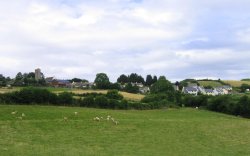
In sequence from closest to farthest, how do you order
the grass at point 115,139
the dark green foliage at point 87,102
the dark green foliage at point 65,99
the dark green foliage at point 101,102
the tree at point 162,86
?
the grass at point 115,139, the dark green foliage at point 65,99, the dark green foliage at point 87,102, the dark green foliage at point 101,102, the tree at point 162,86

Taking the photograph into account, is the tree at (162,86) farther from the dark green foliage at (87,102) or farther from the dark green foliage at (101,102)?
the dark green foliage at (87,102)

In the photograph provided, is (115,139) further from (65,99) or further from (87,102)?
(87,102)

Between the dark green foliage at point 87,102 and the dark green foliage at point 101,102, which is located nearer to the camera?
the dark green foliage at point 87,102

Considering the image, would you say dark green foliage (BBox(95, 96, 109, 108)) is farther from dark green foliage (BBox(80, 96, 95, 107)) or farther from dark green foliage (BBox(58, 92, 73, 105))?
dark green foliage (BBox(58, 92, 73, 105))

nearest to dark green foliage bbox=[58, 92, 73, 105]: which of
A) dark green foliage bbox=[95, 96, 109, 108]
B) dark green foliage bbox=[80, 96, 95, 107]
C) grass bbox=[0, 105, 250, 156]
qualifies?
dark green foliage bbox=[80, 96, 95, 107]

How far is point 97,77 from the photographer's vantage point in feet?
554

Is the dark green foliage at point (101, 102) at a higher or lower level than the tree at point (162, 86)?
lower

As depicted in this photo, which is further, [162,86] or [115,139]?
[162,86]

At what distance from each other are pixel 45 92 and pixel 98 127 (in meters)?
42.1

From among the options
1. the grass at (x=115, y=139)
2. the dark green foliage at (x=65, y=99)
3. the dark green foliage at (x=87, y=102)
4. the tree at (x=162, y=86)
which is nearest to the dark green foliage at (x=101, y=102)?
the dark green foliage at (x=87, y=102)

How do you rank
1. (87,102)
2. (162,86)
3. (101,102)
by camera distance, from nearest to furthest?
(87,102), (101,102), (162,86)

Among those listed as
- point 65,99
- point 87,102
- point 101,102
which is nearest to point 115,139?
point 65,99

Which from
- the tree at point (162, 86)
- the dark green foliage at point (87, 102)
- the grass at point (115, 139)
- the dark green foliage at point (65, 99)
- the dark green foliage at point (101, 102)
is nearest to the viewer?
the grass at point (115, 139)

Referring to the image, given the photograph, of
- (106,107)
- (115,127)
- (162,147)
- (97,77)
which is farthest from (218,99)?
(162,147)
